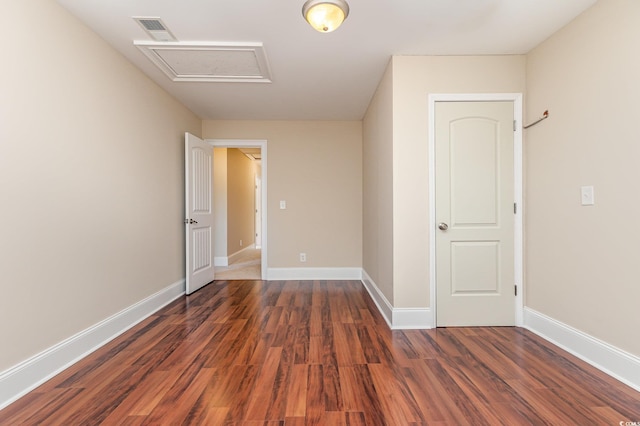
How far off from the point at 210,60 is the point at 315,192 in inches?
91.8

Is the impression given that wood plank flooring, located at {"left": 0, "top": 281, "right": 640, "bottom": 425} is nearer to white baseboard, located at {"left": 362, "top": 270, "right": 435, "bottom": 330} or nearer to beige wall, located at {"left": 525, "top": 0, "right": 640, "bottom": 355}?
white baseboard, located at {"left": 362, "top": 270, "right": 435, "bottom": 330}

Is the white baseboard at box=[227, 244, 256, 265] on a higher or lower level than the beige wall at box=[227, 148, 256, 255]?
lower

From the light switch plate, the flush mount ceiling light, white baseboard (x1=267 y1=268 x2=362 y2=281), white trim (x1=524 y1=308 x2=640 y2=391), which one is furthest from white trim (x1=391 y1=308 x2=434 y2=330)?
the flush mount ceiling light

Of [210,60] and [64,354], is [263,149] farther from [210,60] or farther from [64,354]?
[64,354]

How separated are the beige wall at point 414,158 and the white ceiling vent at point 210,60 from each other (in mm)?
1259

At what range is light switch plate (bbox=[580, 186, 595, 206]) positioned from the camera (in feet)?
6.51

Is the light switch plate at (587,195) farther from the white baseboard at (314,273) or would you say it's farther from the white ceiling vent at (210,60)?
the white baseboard at (314,273)

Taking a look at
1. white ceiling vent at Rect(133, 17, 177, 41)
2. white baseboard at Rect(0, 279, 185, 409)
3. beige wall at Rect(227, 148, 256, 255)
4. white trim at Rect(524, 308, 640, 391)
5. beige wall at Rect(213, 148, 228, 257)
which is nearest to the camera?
white baseboard at Rect(0, 279, 185, 409)

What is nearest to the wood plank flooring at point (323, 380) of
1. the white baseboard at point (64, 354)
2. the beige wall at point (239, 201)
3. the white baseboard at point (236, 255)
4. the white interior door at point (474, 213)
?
the white baseboard at point (64, 354)

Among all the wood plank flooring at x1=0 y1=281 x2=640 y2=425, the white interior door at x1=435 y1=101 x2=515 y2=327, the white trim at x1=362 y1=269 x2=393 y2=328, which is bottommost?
the wood plank flooring at x1=0 y1=281 x2=640 y2=425

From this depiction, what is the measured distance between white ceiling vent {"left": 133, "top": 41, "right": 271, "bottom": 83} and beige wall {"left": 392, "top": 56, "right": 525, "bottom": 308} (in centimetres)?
126

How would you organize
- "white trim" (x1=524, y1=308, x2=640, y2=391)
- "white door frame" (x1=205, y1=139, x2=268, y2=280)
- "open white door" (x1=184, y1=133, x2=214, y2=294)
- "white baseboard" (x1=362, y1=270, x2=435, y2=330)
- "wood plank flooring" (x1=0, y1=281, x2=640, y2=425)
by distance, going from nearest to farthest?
"wood plank flooring" (x1=0, y1=281, x2=640, y2=425) → "white trim" (x1=524, y1=308, x2=640, y2=391) → "white baseboard" (x1=362, y1=270, x2=435, y2=330) → "open white door" (x1=184, y1=133, x2=214, y2=294) → "white door frame" (x1=205, y1=139, x2=268, y2=280)

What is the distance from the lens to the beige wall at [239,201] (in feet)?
20.0

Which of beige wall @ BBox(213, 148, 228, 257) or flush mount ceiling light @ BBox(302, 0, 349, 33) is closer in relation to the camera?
flush mount ceiling light @ BBox(302, 0, 349, 33)
